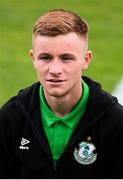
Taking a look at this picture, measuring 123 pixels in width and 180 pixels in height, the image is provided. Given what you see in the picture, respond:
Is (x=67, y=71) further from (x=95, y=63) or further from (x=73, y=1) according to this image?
(x=73, y=1)

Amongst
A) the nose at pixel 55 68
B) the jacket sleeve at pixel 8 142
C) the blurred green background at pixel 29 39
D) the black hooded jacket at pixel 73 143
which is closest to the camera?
the nose at pixel 55 68

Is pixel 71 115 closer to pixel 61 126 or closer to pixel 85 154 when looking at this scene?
pixel 61 126

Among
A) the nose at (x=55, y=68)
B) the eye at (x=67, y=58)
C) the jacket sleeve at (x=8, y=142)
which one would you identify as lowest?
the jacket sleeve at (x=8, y=142)

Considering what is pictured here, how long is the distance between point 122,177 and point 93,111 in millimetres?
448

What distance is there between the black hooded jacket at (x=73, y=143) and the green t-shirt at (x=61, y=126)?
1.4 inches

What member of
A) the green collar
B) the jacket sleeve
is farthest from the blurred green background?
the green collar

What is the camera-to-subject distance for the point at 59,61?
222 inches

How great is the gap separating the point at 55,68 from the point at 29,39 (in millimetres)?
8633

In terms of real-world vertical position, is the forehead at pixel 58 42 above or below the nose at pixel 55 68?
above

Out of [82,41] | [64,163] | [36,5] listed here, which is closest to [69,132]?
[64,163]

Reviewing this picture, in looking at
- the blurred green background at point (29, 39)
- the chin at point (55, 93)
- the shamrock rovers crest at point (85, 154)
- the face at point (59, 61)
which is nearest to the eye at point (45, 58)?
the face at point (59, 61)

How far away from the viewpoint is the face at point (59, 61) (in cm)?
562

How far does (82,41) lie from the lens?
227 inches

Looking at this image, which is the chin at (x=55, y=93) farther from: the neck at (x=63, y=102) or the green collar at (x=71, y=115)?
the green collar at (x=71, y=115)
